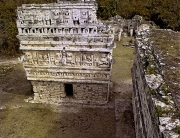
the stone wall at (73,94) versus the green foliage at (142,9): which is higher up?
the green foliage at (142,9)

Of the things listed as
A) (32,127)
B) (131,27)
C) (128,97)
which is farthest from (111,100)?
(131,27)

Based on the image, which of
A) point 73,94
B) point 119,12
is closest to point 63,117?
point 73,94

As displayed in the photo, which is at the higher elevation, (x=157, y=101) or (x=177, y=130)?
(x=157, y=101)

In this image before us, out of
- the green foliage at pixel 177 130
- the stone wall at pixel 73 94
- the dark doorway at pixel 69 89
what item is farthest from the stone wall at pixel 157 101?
the dark doorway at pixel 69 89

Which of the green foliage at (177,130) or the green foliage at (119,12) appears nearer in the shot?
the green foliage at (177,130)

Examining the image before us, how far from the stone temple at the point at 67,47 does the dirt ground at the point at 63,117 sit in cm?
85

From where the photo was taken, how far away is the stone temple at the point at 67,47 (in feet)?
34.0

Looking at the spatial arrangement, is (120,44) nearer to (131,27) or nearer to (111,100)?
(131,27)

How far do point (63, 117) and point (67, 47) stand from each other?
11.5 feet

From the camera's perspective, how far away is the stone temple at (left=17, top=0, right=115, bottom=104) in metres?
10.4

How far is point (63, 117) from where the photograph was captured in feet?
36.8

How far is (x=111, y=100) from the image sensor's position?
482 inches

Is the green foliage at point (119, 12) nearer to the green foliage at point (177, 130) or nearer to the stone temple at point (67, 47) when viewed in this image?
the stone temple at point (67, 47)

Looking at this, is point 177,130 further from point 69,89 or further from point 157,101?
point 69,89
